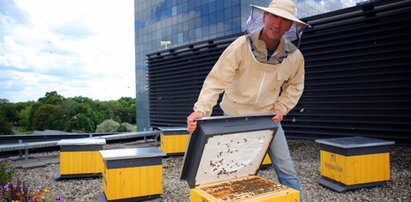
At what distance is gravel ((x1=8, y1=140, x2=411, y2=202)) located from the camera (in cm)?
364

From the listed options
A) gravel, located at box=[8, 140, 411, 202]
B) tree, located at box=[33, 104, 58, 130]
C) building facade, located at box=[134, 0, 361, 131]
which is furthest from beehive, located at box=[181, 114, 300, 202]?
tree, located at box=[33, 104, 58, 130]

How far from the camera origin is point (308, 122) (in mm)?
7352

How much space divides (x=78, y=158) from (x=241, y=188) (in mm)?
4007

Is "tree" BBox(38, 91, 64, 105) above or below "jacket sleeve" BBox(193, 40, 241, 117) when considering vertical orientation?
above

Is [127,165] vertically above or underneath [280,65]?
underneath

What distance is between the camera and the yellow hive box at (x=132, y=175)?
11.3 feet

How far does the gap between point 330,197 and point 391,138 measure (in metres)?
3.19

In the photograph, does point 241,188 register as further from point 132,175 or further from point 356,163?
point 356,163

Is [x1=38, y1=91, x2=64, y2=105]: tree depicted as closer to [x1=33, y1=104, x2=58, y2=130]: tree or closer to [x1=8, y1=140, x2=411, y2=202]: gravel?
[x1=33, y1=104, x2=58, y2=130]: tree

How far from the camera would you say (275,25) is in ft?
6.02

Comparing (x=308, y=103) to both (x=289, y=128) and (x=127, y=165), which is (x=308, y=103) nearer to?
(x=289, y=128)

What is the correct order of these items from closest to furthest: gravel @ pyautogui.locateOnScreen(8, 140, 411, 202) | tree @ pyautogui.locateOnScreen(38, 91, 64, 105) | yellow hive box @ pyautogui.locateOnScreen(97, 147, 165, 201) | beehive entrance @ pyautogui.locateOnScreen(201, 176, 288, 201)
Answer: beehive entrance @ pyautogui.locateOnScreen(201, 176, 288, 201), yellow hive box @ pyautogui.locateOnScreen(97, 147, 165, 201), gravel @ pyautogui.locateOnScreen(8, 140, 411, 202), tree @ pyautogui.locateOnScreen(38, 91, 64, 105)

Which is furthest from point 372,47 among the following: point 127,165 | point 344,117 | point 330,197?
point 127,165

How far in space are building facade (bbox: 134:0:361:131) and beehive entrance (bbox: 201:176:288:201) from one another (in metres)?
20.3
